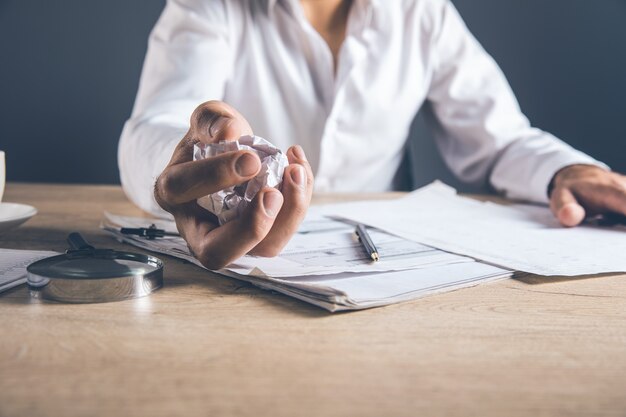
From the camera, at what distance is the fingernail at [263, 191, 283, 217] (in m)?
0.49

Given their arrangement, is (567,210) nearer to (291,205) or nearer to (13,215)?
(291,205)

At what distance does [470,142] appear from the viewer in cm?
145

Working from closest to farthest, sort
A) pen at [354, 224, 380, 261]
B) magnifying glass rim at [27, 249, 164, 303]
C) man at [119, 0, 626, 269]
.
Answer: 1. magnifying glass rim at [27, 249, 164, 303]
2. pen at [354, 224, 380, 261]
3. man at [119, 0, 626, 269]

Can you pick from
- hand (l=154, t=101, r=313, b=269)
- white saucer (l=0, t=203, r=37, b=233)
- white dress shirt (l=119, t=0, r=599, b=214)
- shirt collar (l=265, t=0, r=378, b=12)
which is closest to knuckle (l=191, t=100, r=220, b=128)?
hand (l=154, t=101, r=313, b=269)

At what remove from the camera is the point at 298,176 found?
521 mm

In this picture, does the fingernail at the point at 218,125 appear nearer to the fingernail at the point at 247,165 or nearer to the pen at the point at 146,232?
the fingernail at the point at 247,165

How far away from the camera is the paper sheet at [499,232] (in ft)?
2.06

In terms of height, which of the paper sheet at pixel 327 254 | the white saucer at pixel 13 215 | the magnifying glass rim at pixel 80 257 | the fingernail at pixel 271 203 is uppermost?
the fingernail at pixel 271 203

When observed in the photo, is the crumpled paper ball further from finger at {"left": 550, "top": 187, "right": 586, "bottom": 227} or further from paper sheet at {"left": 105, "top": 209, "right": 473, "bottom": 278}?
finger at {"left": 550, "top": 187, "right": 586, "bottom": 227}

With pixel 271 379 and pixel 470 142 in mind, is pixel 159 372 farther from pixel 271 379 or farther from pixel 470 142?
pixel 470 142

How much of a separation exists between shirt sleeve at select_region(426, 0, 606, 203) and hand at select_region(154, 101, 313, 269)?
32.7 inches

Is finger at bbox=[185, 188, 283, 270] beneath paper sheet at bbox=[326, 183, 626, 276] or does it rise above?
above

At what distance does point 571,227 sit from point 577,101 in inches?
51.7

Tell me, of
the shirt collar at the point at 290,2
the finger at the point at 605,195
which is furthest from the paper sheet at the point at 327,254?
the shirt collar at the point at 290,2
